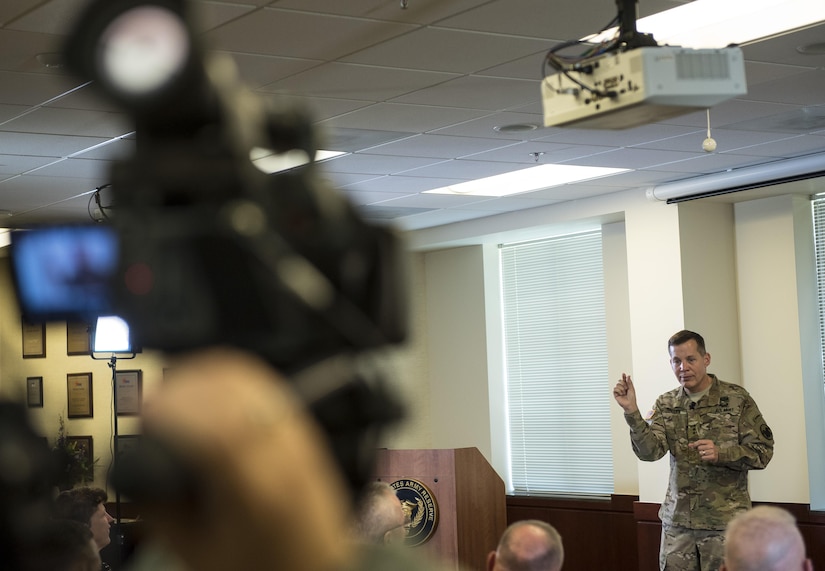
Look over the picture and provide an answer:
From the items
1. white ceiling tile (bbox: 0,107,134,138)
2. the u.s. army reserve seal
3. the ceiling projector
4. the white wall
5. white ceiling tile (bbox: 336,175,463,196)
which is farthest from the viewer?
the white wall

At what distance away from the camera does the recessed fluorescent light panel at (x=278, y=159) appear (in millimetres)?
344

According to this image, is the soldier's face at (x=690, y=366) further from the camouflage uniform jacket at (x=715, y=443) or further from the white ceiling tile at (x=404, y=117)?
the white ceiling tile at (x=404, y=117)

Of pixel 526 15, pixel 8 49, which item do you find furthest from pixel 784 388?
pixel 8 49

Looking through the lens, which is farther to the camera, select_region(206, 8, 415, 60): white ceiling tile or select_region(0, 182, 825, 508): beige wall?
select_region(0, 182, 825, 508): beige wall

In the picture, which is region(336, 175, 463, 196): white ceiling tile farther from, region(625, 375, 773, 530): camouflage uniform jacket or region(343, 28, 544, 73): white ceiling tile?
region(343, 28, 544, 73): white ceiling tile

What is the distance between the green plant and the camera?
Result: 390mm

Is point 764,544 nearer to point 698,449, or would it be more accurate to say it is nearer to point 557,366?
point 698,449

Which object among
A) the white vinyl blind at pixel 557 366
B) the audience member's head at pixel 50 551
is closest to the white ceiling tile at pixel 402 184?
the white vinyl blind at pixel 557 366

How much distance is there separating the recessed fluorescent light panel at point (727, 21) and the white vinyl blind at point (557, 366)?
5046 millimetres

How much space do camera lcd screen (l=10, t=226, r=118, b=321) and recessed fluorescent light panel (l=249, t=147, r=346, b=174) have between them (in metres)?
0.05

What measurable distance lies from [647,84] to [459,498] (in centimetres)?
471

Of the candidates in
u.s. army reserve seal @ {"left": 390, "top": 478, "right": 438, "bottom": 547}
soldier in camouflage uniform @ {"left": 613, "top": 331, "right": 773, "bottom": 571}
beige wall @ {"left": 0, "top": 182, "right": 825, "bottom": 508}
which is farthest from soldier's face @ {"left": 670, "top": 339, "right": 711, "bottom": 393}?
beige wall @ {"left": 0, "top": 182, "right": 825, "bottom": 508}

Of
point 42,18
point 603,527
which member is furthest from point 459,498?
point 42,18

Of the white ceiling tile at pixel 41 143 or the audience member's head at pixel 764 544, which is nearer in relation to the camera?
the audience member's head at pixel 764 544
